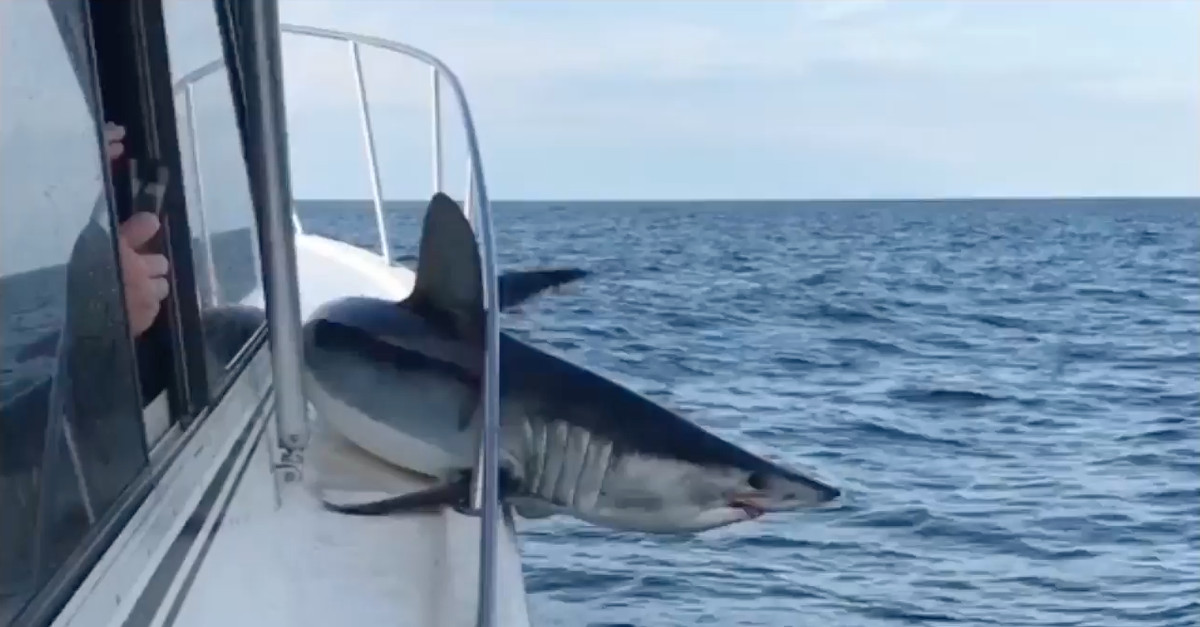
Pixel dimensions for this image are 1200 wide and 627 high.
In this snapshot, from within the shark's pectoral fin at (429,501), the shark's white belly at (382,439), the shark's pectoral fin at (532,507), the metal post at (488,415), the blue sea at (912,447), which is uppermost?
the metal post at (488,415)

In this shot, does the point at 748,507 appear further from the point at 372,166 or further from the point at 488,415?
the point at 372,166

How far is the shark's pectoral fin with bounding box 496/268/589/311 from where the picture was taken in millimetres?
2260

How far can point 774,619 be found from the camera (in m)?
5.30

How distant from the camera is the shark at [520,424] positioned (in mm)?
2092

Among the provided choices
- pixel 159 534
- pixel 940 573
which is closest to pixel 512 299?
pixel 159 534

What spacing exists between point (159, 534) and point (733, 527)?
898mm

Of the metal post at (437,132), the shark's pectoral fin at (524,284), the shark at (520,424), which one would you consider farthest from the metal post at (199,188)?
the metal post at (437,132)

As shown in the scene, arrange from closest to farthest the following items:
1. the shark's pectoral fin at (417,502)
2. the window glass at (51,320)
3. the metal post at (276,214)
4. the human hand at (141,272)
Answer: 1. the window glass at (51,320)
2. the human hand at (141,272)
3. the metal post at (276,214)
4. the shark's pectoral fin at (417,502)

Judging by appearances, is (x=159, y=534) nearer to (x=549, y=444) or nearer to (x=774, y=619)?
(x=549, y=444)

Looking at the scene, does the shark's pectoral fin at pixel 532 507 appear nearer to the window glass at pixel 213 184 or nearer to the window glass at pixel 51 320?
the window glass at pixel 213 184

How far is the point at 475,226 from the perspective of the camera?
8.27 feet

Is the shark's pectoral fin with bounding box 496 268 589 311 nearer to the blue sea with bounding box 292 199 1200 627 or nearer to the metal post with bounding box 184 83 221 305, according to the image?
the blue sea with bounding box 292 199 1200 627

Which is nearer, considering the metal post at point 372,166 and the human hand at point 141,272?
the human hand at point 141,272

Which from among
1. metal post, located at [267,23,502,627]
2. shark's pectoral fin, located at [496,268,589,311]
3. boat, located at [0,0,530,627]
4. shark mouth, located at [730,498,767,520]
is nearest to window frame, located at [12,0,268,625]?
boat, located at [0,0,530,627]
